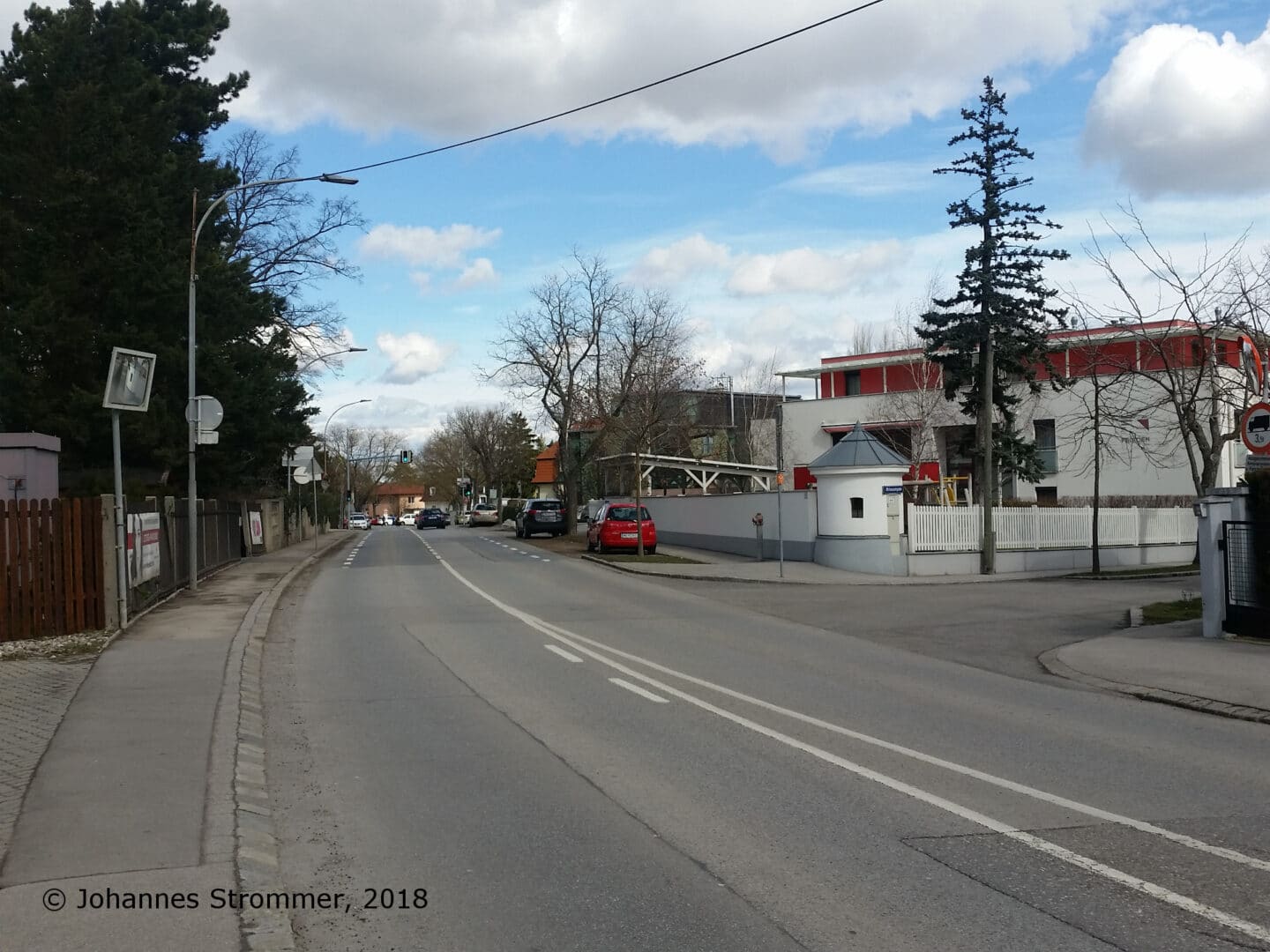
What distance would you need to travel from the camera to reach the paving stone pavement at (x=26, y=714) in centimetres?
696

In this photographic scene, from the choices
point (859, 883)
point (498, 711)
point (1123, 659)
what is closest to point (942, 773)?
point (859, 883)

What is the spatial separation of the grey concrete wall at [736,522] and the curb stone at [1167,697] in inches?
739

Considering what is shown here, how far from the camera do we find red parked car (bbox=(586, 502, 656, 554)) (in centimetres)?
3562

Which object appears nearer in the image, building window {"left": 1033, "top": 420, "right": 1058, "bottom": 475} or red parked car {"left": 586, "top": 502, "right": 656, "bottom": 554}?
red parked car {"left": 586, "top": 502, "right": 656, "bottom": 554}

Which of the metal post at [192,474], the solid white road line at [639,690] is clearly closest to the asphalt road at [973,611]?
the solid white road line at [639,690]

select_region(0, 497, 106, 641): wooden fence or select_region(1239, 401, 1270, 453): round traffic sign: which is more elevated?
select_region(1239, 401, 1270, 453): round traffic sign

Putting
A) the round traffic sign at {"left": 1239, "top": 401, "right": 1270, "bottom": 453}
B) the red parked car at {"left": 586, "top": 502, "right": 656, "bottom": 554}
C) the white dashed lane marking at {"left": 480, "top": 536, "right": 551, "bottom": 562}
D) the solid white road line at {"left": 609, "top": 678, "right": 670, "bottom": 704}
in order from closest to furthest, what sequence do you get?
the solid white road line at {"left": 609, "top": 678, "right": 670, "bottom": 704}
the round traffic sign at {"left": 1239, "top": 401, "right": 1270, "bottom": 453}
the white dashed lane marking at {"left": 480, "top": 536, "right": 551, "bottom": 562}
the red parked car at {"left": 586, "top": 502, "right": 656, "bottom": 554}

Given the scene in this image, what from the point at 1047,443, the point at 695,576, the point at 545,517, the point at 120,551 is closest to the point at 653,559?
the point at 695,576

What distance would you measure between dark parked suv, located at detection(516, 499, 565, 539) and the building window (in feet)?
72.4

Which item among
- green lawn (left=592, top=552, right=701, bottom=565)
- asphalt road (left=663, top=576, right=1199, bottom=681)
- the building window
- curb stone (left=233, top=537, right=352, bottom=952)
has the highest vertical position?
the building window

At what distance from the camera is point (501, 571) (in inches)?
1157

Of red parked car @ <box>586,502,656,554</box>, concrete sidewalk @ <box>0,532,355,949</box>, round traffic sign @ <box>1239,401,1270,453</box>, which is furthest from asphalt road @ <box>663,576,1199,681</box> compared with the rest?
concrete sidewalk @ <box>0,532,355,949</box>

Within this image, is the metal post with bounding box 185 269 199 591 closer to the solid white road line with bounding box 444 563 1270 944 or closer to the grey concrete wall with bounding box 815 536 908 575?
the solid white road line with bounding box 444 563 1270 944

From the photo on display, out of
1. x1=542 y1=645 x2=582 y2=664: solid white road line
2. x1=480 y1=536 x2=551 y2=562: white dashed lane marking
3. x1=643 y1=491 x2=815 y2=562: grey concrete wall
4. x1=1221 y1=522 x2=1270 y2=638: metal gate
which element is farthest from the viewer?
x1=480 y1=536 x2=551 y2=562: white dashed lane marking
